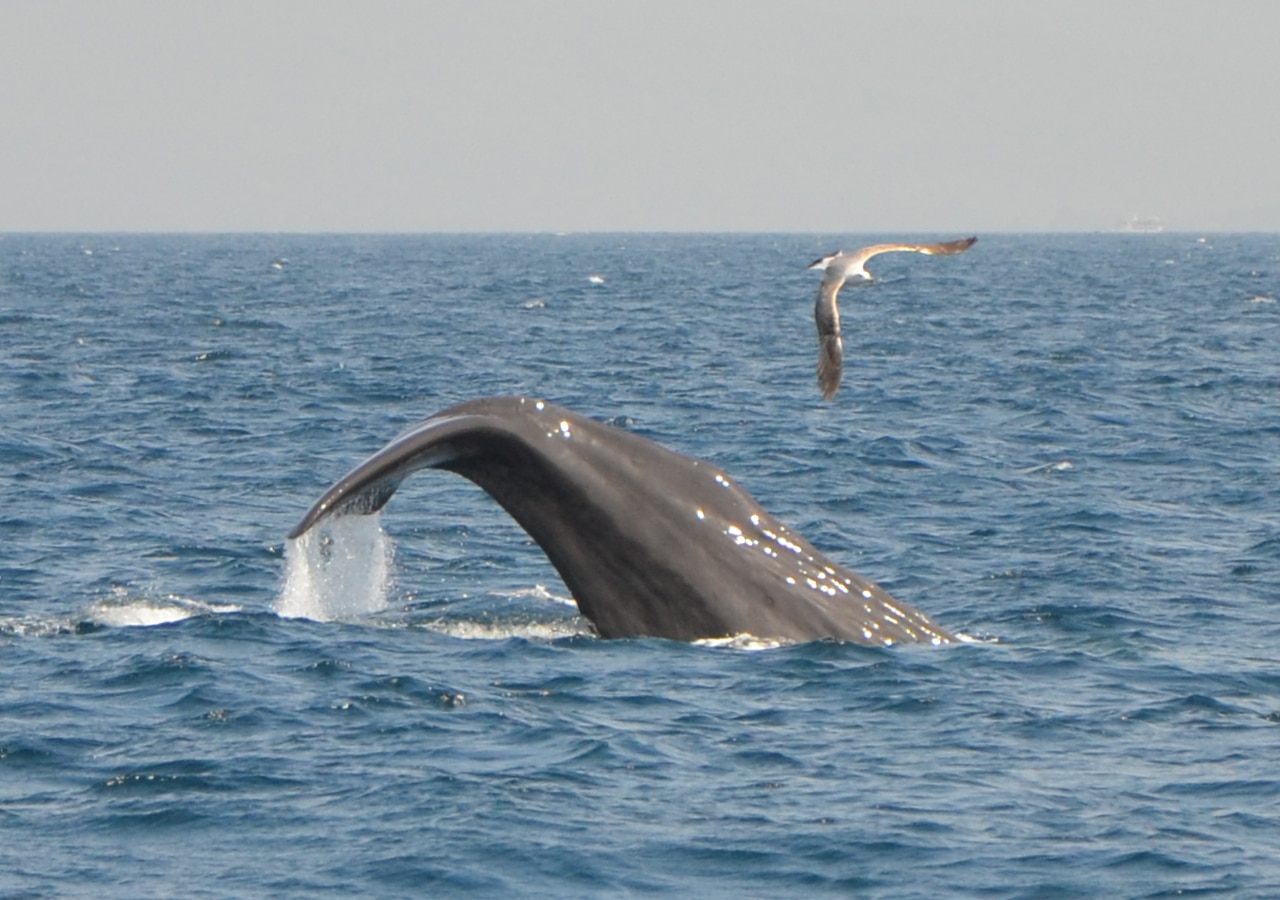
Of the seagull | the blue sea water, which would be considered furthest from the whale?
the seagull

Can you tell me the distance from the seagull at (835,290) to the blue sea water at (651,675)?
1.82 meters

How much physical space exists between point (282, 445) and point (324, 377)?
1101 centimetres

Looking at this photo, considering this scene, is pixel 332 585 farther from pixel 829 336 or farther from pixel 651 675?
pixel 829 336

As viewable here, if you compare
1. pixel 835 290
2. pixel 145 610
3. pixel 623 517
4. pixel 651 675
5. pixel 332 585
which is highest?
pixel 835 290

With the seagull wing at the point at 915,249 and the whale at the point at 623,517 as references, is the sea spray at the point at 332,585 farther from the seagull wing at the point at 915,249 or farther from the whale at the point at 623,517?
the whale at the point at 623,517

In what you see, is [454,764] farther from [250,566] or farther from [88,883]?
[250,566]

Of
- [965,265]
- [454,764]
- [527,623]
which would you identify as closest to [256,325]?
[527,623]

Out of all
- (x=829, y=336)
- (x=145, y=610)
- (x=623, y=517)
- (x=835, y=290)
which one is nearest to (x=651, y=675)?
(x=623, y=517)

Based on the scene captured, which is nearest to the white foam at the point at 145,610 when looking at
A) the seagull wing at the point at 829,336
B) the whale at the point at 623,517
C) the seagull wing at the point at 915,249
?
the seagull wing at the point at 829,336

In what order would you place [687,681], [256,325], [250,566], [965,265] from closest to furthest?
[687,681], [250,566], [256,325], [965,265]

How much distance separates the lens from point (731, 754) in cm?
1269

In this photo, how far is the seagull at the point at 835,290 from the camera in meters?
13.5

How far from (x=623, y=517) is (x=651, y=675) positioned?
221 centimetres

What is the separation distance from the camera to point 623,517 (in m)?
11.1
